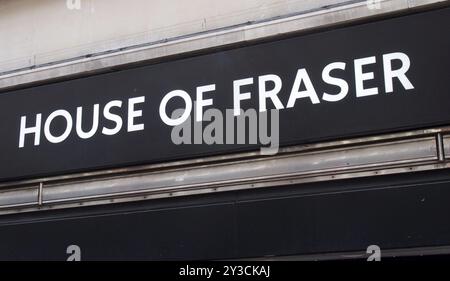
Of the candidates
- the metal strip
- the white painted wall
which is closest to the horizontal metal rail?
the metal strip

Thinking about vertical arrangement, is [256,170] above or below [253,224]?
above

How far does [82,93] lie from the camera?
611cm

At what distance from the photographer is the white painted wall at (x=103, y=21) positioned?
5855 millimetres

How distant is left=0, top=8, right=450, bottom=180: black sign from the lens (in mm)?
4988

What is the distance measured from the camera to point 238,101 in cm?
550

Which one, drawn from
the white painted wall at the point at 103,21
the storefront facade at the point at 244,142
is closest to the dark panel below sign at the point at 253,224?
the storefront facade at the point at 244,142

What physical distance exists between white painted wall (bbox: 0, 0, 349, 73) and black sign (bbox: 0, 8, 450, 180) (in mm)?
372

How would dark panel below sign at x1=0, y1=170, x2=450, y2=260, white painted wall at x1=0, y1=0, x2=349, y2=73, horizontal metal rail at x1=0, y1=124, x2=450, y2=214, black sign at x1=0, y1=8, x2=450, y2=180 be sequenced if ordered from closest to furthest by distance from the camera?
dark panel below sign at x1=0, y1=170, x2=450, y2=260 → horizontal metal rail at x1=0, y1=124, x2=450, y2=214 → black sign at x1=0, y1=8, x2=450, y2=180 → white painted wall at x1=0, y1=0, x2=349, y2=73

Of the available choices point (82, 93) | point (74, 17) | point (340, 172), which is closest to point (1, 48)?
point (74, 17)

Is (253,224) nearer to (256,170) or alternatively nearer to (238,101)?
(256,170)

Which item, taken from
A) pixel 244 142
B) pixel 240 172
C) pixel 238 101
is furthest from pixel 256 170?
pixel 238 101

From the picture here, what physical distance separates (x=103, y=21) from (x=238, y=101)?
1789 mm

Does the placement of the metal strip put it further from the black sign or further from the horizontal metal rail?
the black sign

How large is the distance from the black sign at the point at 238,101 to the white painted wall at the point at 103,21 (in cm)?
37
